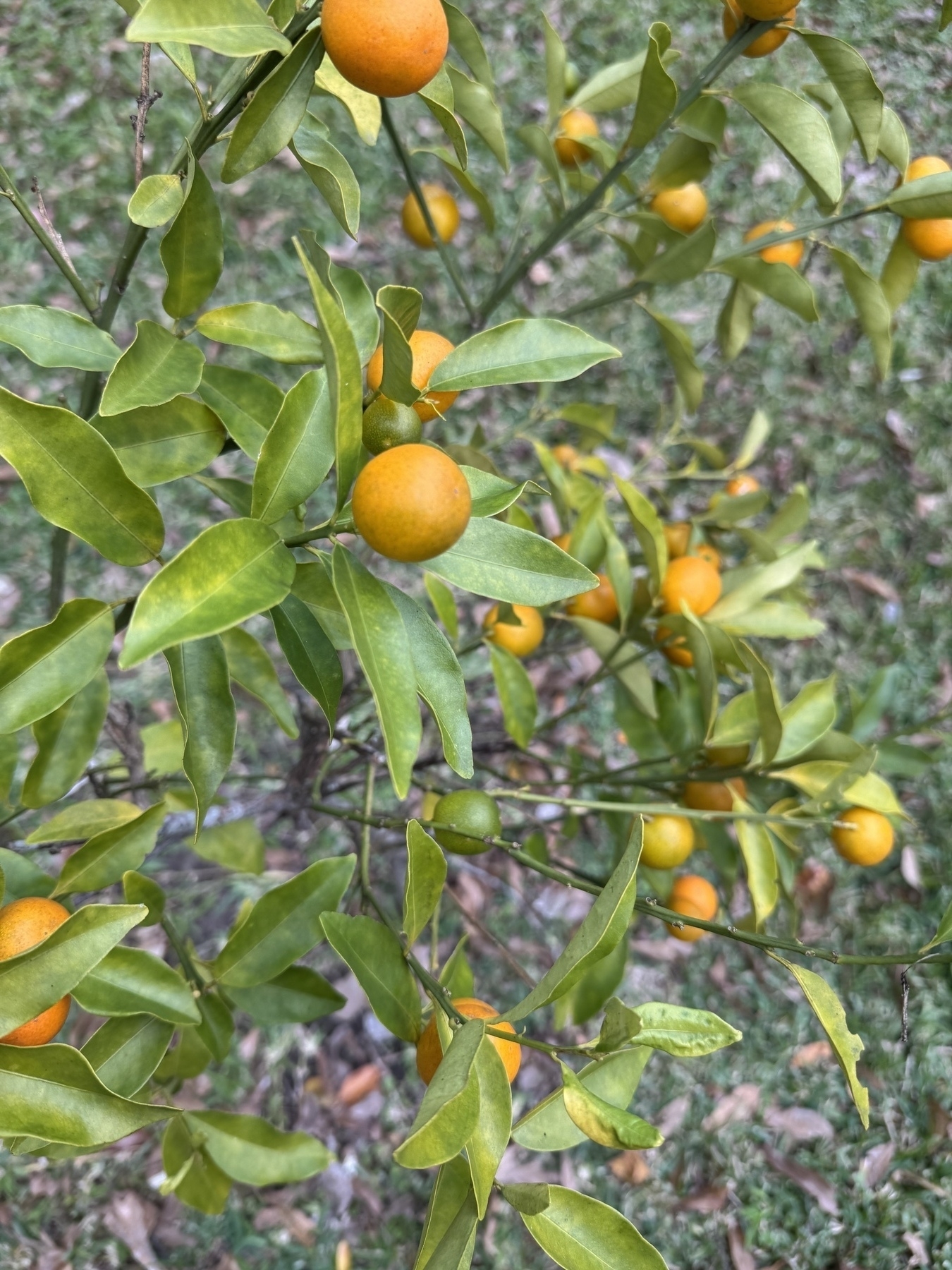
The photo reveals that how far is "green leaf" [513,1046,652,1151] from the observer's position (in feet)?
2.83

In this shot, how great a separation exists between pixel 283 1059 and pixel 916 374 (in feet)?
8.13

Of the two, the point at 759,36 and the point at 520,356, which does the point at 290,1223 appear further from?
the point at 759,36

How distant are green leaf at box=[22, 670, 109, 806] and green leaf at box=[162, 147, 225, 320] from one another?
40cm

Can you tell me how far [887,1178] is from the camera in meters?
2.00

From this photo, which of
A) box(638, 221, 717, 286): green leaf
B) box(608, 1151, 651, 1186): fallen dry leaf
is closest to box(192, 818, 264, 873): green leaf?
box(638, 221, 717, 286): green leaf

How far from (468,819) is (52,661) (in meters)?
0.43

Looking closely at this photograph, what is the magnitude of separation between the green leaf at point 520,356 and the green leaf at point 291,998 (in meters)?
0.73

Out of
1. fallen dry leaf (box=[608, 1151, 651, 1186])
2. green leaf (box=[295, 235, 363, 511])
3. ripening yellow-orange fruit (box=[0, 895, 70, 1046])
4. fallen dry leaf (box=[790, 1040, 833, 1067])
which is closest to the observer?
green leaf (box=[295, 235, 363, 511])

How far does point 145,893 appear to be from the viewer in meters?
0.90

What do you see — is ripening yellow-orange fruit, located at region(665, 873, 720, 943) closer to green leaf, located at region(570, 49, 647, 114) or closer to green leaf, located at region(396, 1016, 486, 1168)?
green leaf, located at region(396, 1016, 486, 1168)

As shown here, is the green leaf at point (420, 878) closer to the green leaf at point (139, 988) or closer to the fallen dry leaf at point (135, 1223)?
the green leaf at point (139, 988)

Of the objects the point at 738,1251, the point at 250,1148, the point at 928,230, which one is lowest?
the point at 738,1251

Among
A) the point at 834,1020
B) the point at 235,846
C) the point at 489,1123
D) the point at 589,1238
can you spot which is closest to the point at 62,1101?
the point at 489,1123

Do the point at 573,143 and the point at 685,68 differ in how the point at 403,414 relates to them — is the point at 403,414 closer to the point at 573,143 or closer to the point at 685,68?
the point at 573,143
